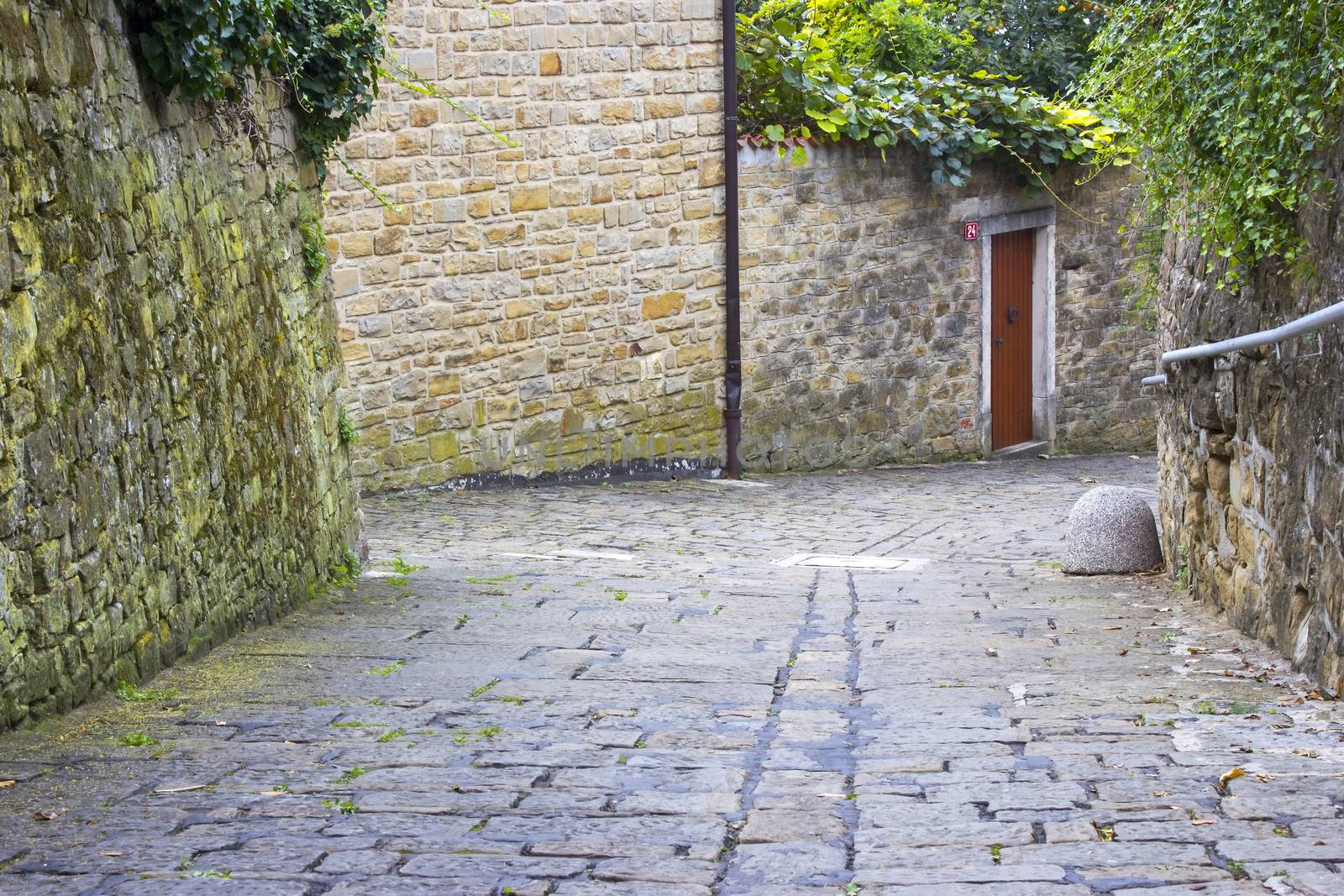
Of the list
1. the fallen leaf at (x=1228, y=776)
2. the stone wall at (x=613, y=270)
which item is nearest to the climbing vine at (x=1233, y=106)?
the fallen leaf at (x=1228, y=776)

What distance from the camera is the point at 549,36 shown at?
10984 millimetres

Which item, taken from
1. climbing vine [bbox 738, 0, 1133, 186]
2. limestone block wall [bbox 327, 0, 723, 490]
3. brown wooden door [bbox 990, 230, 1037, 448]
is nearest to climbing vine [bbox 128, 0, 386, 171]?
limestone block wall [bbox 327, 0, 723, 490]

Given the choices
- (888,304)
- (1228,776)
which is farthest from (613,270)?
(1228,776)

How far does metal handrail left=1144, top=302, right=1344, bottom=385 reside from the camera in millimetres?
3994

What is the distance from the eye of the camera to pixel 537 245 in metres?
11.1

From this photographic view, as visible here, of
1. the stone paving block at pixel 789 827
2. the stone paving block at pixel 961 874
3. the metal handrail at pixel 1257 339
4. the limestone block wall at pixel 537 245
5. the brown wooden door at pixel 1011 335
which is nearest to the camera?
the stone paving block at pixel 961 874

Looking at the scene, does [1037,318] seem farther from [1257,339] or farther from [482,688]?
[482,688]

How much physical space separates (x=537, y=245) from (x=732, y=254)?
180cm

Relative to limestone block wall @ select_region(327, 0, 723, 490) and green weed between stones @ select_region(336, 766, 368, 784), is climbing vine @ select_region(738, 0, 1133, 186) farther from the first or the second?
green weed between stones @ select_region(336, 766, 368, 784)

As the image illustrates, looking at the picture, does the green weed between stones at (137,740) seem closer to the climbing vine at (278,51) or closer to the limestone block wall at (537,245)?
the climbing vine at (278,51)

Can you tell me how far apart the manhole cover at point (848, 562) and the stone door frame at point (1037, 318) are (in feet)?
19.7

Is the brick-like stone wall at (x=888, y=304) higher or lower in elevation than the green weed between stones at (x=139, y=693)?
higher

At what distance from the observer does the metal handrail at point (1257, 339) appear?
13.1ft

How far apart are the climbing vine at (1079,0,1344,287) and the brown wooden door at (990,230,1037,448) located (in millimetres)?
8424
